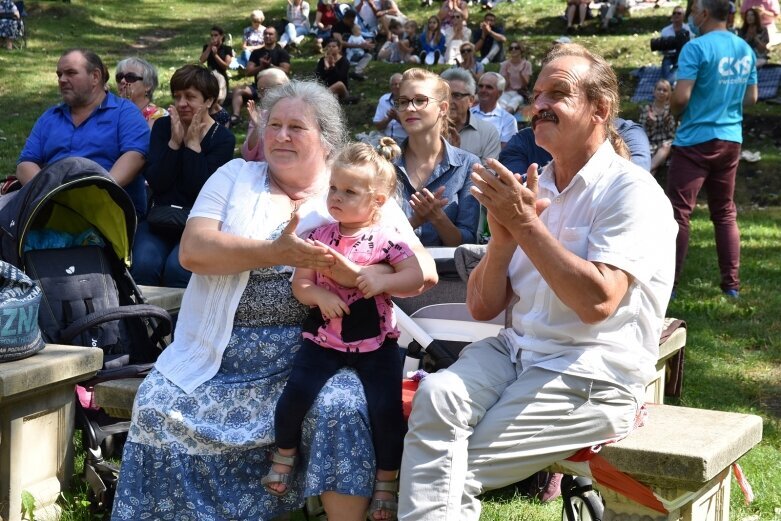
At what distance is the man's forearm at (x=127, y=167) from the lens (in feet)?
18.6

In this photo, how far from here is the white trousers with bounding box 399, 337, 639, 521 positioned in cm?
277

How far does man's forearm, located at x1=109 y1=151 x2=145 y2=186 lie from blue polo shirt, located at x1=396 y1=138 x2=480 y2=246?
1.68 meters

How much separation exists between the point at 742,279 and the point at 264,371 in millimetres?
4857

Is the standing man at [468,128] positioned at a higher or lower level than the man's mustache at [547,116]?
lower

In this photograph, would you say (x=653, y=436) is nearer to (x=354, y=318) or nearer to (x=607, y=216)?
(x=607, y=216)

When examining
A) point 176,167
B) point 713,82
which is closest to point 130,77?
point 176,167

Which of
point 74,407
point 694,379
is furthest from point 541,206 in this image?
point 694,379

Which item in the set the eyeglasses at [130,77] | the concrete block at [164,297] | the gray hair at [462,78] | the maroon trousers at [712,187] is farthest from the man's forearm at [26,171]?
the maroon trousers at [712,187]

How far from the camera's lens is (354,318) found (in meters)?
3.26

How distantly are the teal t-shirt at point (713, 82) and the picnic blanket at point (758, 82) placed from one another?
6.40 metres

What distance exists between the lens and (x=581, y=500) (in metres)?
3.31

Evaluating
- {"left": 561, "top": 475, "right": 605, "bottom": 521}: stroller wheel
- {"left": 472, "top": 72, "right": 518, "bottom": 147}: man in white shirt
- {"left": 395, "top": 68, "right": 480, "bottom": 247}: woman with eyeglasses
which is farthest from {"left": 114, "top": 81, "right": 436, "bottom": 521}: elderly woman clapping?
{"left": 472, "top": 72, "right": 518, "bottom": 147}: man in white shirt

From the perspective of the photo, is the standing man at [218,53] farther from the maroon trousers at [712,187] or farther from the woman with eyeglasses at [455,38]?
the maroon trousers at [712,187]

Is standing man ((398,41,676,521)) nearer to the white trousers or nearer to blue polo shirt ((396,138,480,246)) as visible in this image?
the white trousers
